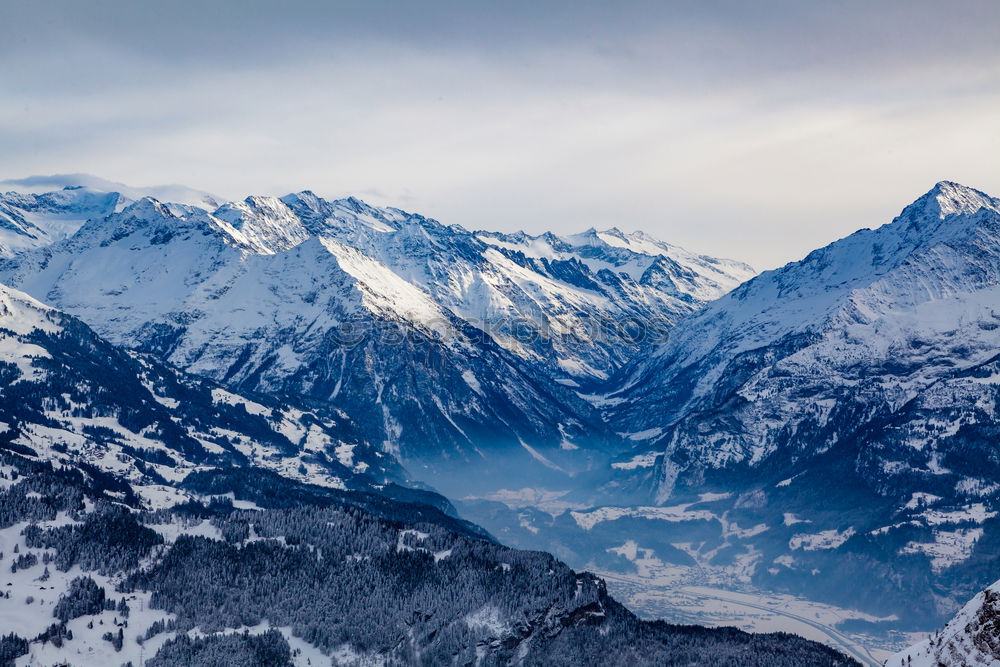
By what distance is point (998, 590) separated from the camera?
146125 millimetres

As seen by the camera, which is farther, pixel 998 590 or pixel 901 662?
pixel 901 662

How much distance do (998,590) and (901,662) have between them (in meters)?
17.9

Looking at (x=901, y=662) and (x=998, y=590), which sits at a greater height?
(x=998, y=590)

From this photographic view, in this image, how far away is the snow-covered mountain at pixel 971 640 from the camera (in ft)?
470

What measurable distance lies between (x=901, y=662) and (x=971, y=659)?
13.3 m

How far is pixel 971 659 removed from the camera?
144 m

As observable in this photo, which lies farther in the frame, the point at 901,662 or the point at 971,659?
the point at 901,662

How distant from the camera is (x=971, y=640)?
5719 inches

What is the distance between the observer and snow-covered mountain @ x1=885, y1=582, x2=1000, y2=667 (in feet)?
470

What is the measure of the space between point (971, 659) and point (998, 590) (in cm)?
944
